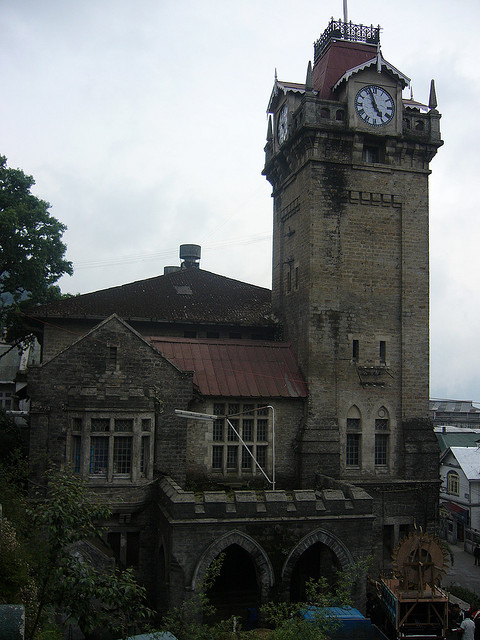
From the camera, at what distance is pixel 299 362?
30000 millimetres

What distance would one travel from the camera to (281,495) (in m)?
22.4

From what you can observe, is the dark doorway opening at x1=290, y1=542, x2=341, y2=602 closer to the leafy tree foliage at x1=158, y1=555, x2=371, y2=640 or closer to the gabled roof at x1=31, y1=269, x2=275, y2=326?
the leafy tree foliage at x1=158, y1=555, x2=371, y2=640

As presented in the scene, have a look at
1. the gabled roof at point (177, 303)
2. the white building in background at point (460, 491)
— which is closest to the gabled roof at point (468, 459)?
the white building in background at point (460, 491)

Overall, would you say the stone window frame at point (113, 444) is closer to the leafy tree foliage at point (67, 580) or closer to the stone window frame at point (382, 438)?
the leafy tree foliage at point (67, 580)

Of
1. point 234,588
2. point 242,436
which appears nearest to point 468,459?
point 242,436

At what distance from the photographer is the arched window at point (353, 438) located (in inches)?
1147

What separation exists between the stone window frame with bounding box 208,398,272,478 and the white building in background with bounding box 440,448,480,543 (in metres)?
25.1

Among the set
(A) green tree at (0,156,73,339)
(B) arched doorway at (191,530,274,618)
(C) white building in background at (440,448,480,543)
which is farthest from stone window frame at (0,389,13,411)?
(C) white building in background at (440,448,480,543)

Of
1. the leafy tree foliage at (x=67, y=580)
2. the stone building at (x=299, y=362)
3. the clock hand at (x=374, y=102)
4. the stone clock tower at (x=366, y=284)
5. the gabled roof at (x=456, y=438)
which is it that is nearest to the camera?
the leafy tree foliage at (x=67, y=580)

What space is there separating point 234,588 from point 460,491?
100ft

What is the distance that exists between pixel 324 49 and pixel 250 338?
1611cm

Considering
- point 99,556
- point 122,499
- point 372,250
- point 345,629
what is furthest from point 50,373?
point 372,250

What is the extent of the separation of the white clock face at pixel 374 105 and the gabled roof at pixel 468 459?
1221 inches

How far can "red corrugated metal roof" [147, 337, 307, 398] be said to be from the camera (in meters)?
28.2
